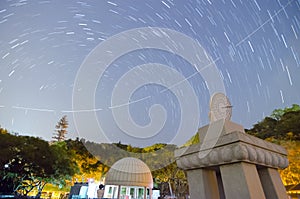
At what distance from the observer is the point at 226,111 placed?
4656 mm

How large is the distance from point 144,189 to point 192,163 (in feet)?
54.7

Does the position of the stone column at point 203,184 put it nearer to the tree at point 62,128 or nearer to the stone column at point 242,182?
the stone column at point 242,182

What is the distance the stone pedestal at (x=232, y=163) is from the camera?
3256 mm

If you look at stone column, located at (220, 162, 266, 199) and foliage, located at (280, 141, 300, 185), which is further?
foliage, located at (280, 141, 300, 185)

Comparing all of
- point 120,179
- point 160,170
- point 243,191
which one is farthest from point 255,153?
point 160,170

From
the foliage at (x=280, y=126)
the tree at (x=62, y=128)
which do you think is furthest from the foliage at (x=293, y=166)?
the tree at (x=62, y=128)

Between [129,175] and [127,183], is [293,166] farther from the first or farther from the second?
[127,183]

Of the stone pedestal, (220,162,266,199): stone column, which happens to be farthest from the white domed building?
(220,162,266,199): stone column

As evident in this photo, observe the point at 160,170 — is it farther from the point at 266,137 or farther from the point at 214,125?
the point at 214,125

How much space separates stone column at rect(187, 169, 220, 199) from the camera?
379 cm

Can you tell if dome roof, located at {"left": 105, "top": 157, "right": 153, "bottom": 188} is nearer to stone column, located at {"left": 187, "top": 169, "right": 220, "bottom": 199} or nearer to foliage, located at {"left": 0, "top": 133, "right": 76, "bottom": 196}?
foliage, located at {"left": 0, "top": 133, "right": 76, "bottom": 196}

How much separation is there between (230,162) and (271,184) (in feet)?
4.27

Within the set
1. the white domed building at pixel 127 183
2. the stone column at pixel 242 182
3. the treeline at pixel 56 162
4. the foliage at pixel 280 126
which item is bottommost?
the stone column at pixel 242 182

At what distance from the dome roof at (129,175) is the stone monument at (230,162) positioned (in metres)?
14.9
